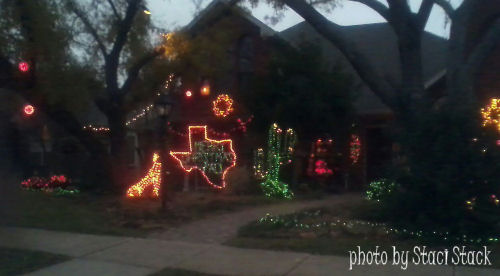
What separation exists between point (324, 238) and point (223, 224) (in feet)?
8.33

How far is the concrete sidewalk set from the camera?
929 centimetres

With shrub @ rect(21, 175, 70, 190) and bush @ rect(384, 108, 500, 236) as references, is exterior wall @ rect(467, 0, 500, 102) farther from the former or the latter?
shrub @ rect(21, 175, 70, 190)

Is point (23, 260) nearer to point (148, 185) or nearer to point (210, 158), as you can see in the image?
point (148, 185)

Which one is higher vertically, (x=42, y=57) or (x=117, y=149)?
(x=42, y=57)

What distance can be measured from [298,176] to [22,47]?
8.19m

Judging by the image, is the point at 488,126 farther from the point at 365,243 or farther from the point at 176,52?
the point at 176,52

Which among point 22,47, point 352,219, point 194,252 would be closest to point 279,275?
point 194,252

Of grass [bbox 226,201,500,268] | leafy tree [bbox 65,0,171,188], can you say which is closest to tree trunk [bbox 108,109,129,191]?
leafy tree [bbox 65,0,171,188]

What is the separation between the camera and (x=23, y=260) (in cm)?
1045

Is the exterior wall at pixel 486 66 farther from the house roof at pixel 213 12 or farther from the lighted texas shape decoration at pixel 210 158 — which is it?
the lighted texas shape decoration at pixel 210 158

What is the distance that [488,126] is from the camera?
10.3m

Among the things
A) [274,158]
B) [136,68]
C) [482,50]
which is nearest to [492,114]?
[482,50]

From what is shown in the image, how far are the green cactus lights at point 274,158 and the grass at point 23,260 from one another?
7.63 m

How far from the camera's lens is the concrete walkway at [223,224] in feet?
39.3
